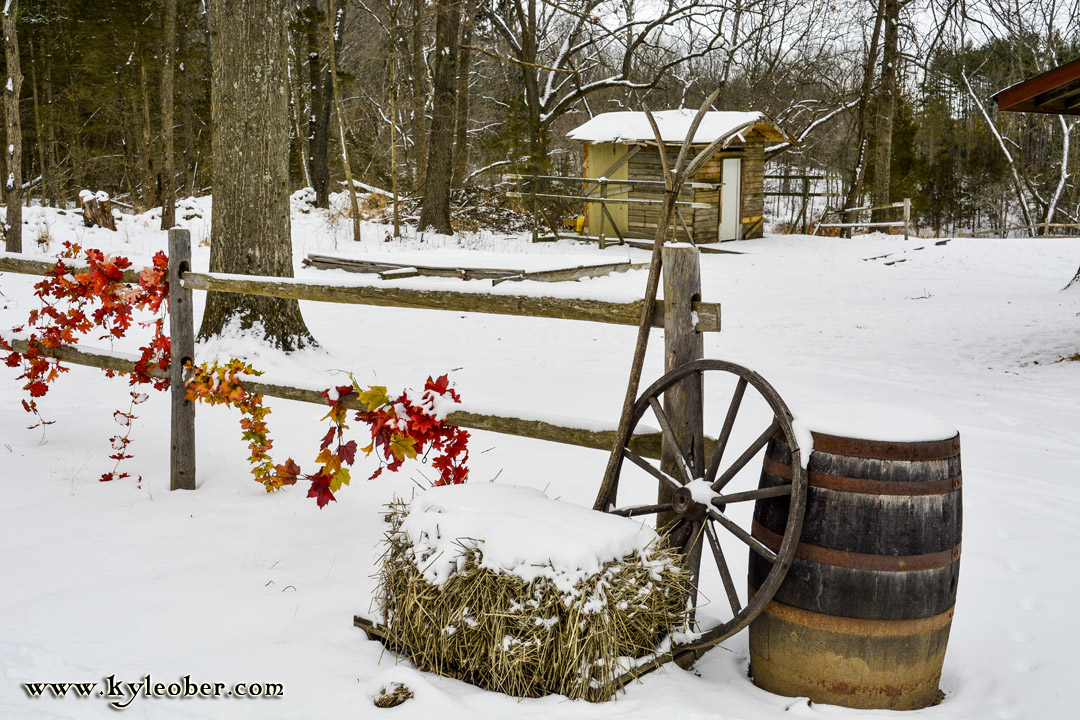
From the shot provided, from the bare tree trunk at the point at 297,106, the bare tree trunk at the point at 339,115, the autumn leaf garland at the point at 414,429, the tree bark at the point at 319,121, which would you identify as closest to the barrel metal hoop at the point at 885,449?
the autumn leaf garland at the point at 414,429

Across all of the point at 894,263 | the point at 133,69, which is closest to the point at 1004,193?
the point at 894,263

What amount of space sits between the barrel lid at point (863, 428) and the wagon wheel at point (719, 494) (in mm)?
51

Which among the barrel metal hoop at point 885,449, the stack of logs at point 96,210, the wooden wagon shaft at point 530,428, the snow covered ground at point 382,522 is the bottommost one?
the snow covered ground at point 382,522

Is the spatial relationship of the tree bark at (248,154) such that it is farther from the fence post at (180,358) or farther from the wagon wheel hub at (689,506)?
the wagon wheel hub at (689,506)

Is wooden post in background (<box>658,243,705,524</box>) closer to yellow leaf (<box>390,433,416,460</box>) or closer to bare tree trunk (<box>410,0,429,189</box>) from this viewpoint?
yellow leaf (<box>390,433,416,460</box>)

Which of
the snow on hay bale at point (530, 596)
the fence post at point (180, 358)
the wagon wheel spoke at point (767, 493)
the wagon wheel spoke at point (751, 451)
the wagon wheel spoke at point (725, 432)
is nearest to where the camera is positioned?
the snow on hay bale at point (530, 596)

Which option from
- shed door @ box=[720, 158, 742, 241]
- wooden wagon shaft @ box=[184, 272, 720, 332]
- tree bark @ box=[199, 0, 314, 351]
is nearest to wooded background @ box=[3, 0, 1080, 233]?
shed door @ box=[720, 158, 742, 241]

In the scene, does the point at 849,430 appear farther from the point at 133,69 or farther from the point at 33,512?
the point at 133,69

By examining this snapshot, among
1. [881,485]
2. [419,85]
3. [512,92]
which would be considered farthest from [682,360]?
[512,92]

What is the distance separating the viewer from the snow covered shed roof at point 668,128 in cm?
1716

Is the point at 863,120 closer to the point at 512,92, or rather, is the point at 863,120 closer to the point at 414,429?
the point at 512,92

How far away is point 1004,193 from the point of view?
99.9ft

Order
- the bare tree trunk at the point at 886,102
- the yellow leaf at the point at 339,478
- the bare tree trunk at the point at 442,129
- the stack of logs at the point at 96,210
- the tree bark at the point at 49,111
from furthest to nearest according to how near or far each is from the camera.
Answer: the tree bark at the point at 49,111
the bare tree trunk at the point at 886,102
the bare tree trunk at the point at 442,129
the stack of logs at the point at 96,210
the yellow leaf at the point at 339,478

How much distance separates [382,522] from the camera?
12.6 ft
